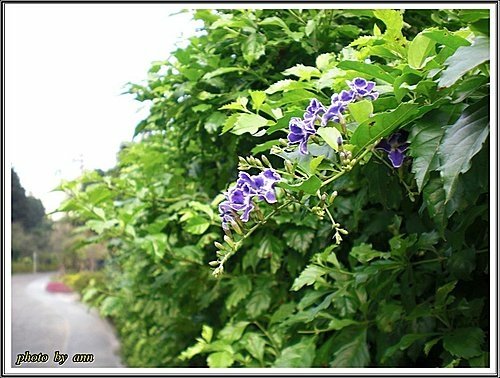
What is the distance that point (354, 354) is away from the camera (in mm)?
1198

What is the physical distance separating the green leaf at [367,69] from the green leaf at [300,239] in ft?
2.26

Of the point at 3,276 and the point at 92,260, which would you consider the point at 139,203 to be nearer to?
the point at 3,276

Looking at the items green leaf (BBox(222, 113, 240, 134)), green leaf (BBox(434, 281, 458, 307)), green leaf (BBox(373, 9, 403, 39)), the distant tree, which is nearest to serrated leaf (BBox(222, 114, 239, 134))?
green leaf (BBox(222, 113, 240, 134))

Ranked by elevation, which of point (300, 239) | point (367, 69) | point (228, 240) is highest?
point (367, 69)

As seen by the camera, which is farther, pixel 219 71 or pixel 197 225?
pixel 197 225

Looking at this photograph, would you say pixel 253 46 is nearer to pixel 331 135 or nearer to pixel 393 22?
pixel 393 22

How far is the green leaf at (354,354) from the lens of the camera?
118cm

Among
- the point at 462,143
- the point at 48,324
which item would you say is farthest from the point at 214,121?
the point at 48,324

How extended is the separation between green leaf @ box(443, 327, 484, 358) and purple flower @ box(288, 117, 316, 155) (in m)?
0.55

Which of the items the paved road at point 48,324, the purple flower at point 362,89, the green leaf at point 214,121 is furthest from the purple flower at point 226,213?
the paved road at point 48,324

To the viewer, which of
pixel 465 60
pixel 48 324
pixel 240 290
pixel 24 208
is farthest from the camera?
pixel 48 324

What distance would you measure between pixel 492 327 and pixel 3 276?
1051 mm

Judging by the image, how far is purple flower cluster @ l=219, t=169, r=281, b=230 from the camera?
710 mm

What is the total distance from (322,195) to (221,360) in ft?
3.05
